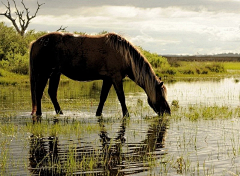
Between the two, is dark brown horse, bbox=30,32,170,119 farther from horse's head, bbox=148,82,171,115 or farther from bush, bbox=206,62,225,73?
bush, bbox=206,62,225,73

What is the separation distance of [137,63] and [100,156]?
469 cm

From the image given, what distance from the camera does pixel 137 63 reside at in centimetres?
1089

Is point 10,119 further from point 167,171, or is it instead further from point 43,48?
point 167,171

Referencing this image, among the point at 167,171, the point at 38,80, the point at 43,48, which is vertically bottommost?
the point at 167,171

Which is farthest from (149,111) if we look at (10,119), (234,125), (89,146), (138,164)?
(138,164)

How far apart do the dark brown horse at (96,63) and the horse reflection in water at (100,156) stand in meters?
2.43

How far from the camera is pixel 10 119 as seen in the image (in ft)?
34.5

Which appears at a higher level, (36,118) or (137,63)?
(137,63)

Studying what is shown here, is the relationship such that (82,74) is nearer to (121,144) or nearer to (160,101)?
(160,101)

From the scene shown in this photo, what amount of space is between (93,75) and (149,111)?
7.64 feet

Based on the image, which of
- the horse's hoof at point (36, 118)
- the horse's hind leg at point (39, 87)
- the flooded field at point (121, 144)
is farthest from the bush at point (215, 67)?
the horse's hoof at point (36, 118)

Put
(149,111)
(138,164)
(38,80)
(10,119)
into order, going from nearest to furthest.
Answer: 1. (138,164)
2. (10,119)
3. (38,80)
4. (149,111)

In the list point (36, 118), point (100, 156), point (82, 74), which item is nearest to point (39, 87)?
point (36, 118)

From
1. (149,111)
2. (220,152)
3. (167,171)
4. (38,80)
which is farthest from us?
(149,111)
